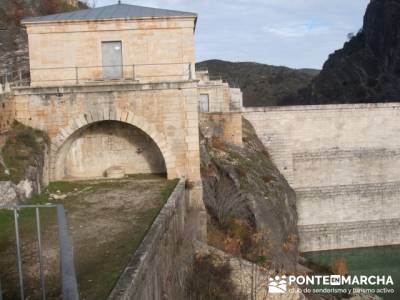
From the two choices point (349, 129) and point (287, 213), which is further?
point (349, 129)

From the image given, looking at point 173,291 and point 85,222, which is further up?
point 85,222

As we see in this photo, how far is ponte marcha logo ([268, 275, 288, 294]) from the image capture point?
433 inches

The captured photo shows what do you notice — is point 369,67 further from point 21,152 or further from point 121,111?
point 21,152

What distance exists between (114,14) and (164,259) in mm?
8751

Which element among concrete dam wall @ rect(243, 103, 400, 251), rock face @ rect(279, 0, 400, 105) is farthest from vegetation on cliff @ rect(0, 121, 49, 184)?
rock face @ rect(279, 0, 400, 105)

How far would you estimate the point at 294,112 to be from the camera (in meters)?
28.0

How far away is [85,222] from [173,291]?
6.95 feet

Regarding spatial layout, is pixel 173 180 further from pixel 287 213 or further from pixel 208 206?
pixel 287 213

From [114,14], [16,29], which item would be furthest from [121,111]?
[16,29]

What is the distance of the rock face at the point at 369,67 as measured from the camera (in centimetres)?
4653

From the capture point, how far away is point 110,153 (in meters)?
13.5

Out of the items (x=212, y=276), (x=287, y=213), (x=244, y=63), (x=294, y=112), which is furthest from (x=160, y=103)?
(x=244, y=63)

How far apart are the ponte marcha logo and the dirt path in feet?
11.2

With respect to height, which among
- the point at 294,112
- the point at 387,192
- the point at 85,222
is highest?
the point at 294,112
